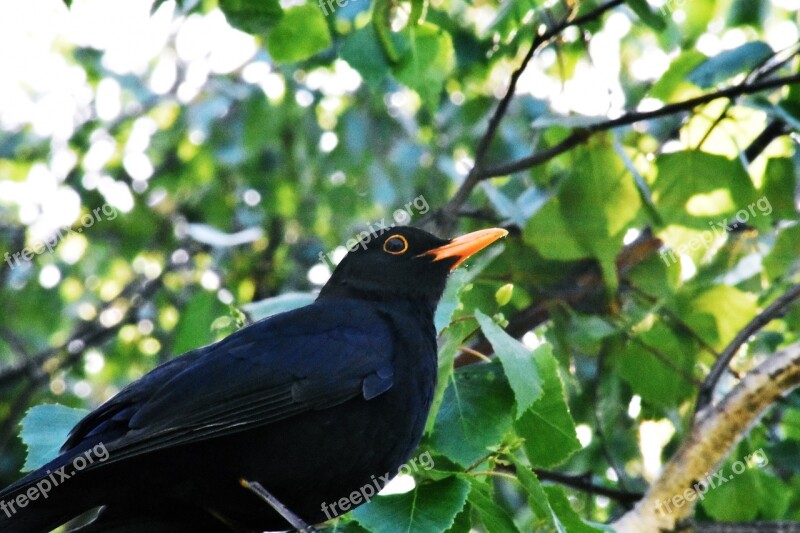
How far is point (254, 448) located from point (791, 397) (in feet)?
8.45

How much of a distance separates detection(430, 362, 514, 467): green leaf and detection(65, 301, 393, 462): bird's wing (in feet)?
0.78

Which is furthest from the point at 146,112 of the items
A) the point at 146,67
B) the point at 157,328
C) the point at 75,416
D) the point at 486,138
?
the point at 75,416

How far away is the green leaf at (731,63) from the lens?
16.0 feet

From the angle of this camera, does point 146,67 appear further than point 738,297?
Yes

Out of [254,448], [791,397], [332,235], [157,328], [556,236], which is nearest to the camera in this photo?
[254,448]

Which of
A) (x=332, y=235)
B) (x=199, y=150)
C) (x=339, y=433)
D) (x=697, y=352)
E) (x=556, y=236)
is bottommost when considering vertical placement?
(x=332, y=235)

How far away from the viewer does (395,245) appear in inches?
186

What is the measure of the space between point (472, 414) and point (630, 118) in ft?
5.97

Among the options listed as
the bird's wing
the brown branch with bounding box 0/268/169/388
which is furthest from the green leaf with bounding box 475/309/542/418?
the brown branch with bounding box 0/268/169/388

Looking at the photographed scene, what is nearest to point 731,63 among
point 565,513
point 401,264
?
point 401,264

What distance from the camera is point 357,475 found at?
3660 millimetres

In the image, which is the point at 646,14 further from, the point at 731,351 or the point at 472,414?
the point at 472,414

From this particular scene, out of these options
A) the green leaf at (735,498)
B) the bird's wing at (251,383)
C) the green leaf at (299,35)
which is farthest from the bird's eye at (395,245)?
the green leaf at (735,498)

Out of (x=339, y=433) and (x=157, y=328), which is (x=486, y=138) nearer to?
(x=339, y=433)
